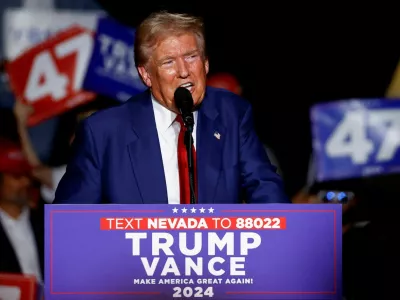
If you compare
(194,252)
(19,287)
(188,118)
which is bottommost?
(19,287)

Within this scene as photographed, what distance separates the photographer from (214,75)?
512 cm

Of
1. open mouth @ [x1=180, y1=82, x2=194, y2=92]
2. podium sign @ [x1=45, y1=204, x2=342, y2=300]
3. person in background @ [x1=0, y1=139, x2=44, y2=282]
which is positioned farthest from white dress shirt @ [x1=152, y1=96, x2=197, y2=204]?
person in background @ [x1=0, y1=139, x2=44, y2=282]

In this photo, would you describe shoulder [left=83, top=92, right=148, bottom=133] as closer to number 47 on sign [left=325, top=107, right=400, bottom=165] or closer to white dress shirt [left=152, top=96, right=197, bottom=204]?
white dress shirt [left=152, top=96, right=197, bottom=204]

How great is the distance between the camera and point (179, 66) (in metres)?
2.15

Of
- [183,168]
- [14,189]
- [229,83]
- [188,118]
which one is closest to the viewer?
[188,118]

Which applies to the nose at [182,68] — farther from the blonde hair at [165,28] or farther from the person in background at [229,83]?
the person in background at [229,83]

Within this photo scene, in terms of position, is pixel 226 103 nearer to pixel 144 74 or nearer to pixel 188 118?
pixel 144 74

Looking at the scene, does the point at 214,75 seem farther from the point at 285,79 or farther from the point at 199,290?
the point at 199,290

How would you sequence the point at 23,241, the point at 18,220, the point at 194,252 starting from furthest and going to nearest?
the point at 18,220, the point at 23,241, the point at 194,252

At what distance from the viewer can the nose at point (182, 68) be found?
2.14 metres

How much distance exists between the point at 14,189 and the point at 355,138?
2.03 m

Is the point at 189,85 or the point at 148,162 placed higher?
the point at 189,85

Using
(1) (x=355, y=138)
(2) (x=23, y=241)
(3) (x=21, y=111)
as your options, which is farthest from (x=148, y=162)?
(1) (x=355, y=138)

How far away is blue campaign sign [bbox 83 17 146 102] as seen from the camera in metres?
5.23
